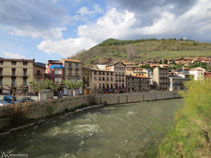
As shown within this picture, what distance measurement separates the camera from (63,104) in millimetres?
29297

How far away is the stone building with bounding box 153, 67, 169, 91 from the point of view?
256ft

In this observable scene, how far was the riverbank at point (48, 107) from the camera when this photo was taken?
17.8 metres

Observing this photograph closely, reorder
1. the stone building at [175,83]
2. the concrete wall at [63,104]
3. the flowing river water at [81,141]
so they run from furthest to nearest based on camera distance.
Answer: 1. the stone building at [175,83]
2. the concrete wall at [63,104]
3. the flowing river water at [81,141]

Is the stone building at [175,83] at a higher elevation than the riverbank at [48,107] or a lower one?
higher

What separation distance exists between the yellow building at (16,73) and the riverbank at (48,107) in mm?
18317

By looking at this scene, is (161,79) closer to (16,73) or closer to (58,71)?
(58,71)

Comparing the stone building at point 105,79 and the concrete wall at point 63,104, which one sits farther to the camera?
the stone building at point 105,79

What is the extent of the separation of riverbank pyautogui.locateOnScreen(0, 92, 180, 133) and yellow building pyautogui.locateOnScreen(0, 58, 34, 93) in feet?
60.1

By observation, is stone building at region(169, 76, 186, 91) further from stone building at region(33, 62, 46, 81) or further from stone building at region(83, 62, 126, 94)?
stone building at region(33, 62, 46, 81)

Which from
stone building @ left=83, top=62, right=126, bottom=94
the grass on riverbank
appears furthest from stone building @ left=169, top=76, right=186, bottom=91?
the grass on riverbank

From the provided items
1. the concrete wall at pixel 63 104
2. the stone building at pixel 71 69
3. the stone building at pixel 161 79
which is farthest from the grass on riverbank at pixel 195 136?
the stone building at pixel 161 79

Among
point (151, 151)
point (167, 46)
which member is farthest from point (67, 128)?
point (167, 46)

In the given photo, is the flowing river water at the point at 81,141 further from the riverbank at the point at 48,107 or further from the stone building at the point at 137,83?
the stone building at the point at 137,83

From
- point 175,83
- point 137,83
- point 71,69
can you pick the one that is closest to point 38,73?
point 71,69
